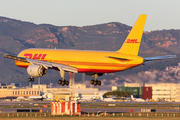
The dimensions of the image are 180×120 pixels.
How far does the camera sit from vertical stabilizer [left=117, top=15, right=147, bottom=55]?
79562 mm

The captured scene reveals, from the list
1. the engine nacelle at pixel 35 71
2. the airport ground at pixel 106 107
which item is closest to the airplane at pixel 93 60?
the engine nacelle at pixel 35 71

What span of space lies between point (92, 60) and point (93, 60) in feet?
0.71

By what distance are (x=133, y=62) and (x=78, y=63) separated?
1163 centimetres

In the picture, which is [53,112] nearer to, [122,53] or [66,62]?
[66,62]

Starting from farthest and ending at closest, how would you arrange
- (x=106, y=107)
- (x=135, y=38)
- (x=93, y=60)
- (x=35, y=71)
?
(x=106, y=107) < (x=135, y=38) < (x=35, y=71) < (x=93, y=60)

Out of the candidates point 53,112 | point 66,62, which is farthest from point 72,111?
point 66,62

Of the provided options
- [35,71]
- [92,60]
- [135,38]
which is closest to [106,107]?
[92,60]

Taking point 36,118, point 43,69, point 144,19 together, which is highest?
point 144,19

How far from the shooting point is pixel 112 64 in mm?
78875

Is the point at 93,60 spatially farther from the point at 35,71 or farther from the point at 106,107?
the point at 106,107

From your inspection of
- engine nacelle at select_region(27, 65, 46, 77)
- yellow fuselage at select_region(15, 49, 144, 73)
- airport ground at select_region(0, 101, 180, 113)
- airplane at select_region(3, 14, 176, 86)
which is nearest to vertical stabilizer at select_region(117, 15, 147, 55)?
airplane at select_region(3, 14, 176, 86)

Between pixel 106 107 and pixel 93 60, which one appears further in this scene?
pixel 106 107

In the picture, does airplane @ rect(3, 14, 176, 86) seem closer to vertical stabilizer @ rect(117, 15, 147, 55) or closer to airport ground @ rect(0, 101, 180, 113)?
vertical stabilizer @ rect(117, 15, 147, 55)

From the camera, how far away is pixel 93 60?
79.9 metres
